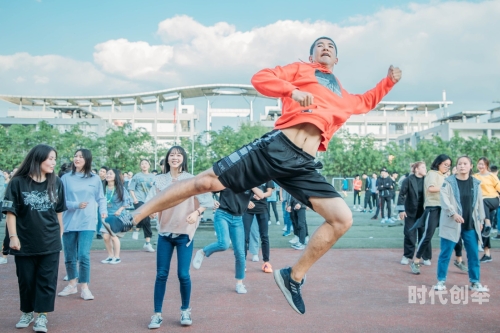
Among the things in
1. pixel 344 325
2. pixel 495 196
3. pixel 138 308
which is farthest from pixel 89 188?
pixel 495 196

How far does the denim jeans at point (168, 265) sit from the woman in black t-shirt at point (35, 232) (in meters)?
1.24

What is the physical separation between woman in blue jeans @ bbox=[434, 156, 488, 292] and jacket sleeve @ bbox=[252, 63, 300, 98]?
174 inches

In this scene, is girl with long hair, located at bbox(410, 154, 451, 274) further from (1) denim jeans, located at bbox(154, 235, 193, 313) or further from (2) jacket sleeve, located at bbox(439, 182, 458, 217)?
(1) denim jeans, located at bbox(154, 235, 193, 313)

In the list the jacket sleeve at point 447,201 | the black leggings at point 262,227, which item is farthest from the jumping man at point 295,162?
the black leggings at point 262,227

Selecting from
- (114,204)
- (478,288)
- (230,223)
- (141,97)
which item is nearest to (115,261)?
(114,204)

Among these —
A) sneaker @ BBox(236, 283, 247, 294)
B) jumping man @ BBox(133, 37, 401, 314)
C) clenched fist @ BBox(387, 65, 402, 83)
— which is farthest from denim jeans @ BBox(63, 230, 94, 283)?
clenched fist @ BBox(387, 65, 402, 83)

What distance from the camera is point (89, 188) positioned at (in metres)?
6.85

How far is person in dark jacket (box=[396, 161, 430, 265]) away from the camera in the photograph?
9.51 metres

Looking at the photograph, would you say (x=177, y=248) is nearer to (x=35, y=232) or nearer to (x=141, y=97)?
(x=35, y=232)

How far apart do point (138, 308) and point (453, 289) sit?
16.2 feet

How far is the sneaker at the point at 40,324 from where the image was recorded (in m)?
5.14

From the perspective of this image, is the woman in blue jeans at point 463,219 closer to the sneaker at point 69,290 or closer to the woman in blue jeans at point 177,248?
the woman in blue jeans at point 177,248

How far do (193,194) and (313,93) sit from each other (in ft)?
4.56

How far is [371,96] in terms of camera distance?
173 inches
